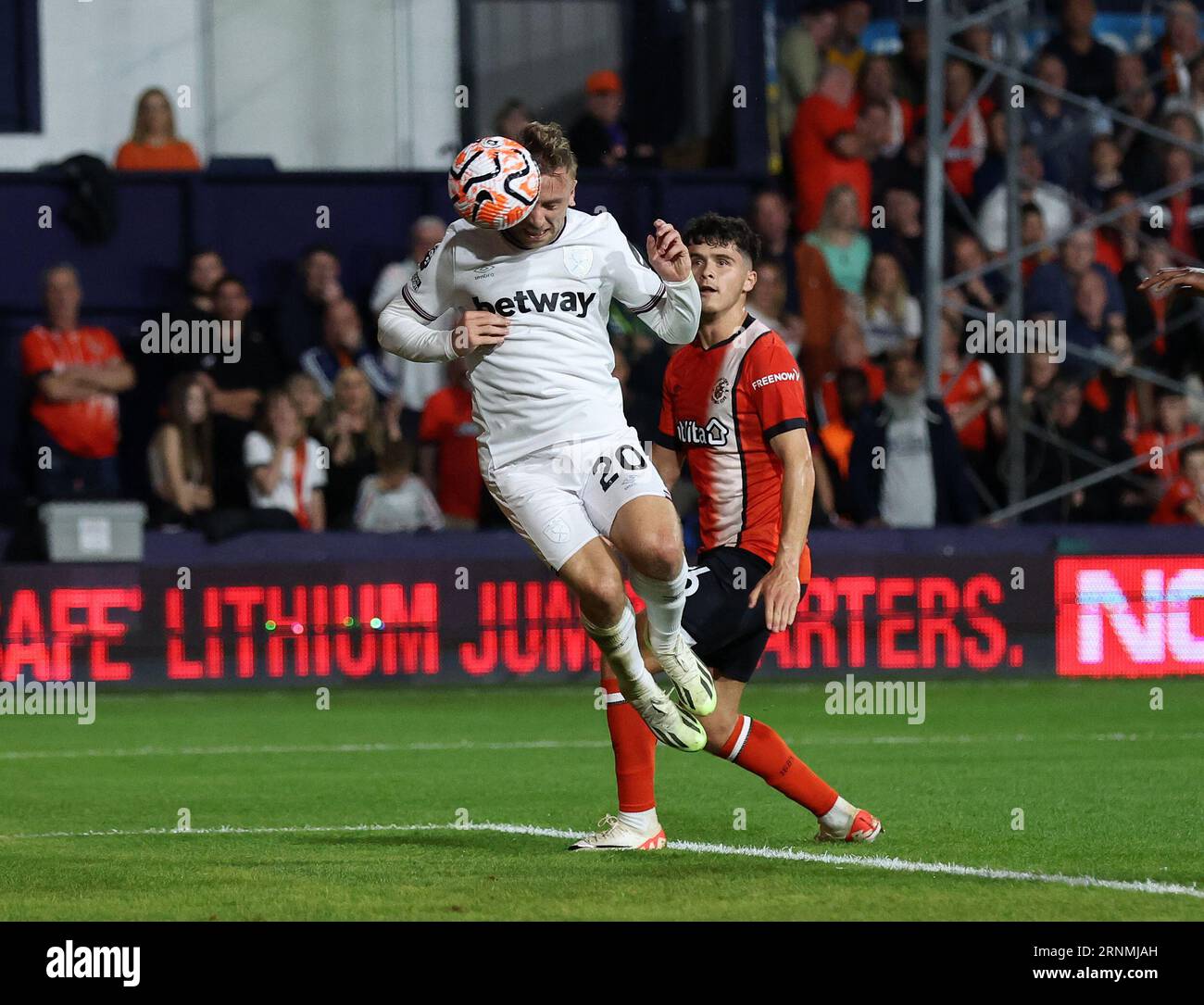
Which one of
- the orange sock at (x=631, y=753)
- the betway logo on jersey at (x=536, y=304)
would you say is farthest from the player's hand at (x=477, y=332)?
the orange sock at (x=631, y=753)

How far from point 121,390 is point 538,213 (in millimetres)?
9946

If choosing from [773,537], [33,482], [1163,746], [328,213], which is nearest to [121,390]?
[33,482]

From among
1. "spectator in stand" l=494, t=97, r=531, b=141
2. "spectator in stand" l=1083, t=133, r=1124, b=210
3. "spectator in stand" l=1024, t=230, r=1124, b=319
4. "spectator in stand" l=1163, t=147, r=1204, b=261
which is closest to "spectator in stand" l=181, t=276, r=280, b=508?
"spectator in stand" l=494, t=97, r=531, b=141

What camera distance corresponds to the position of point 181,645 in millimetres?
15102

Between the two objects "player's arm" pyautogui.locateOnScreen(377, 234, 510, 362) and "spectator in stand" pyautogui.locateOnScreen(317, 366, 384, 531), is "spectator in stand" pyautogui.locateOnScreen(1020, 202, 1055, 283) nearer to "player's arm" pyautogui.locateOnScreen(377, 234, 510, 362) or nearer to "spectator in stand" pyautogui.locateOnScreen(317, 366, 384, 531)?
"spectator in stand" pyautogui.locateOnScreen(317, 366, 384, 531)

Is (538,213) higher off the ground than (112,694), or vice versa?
(538,213)

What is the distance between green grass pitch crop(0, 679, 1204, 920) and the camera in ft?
23.7

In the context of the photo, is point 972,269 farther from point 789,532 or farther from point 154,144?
point 789,532

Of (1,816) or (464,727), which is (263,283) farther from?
(1,816)

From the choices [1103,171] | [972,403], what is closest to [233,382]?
[972,403]

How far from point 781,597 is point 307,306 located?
384 inches

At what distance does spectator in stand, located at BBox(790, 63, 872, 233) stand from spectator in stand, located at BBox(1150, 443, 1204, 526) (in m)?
3.20

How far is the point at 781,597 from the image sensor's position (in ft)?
26.7

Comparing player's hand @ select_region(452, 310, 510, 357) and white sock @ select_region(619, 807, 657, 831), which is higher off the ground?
player's hand @ select_region(452, 310, 510, 357)
